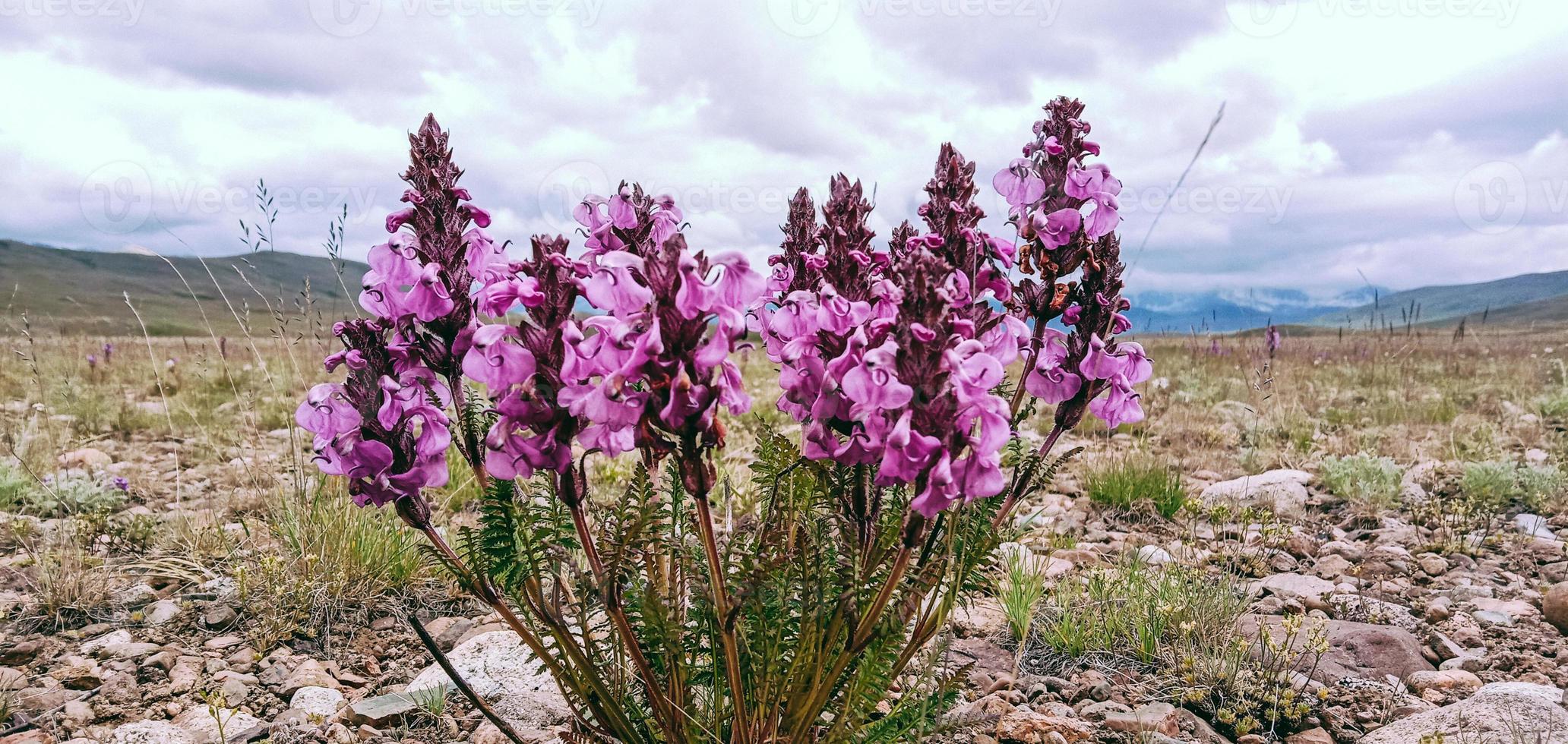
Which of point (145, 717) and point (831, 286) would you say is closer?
point (831, 286)

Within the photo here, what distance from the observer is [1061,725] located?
2992 millimetres

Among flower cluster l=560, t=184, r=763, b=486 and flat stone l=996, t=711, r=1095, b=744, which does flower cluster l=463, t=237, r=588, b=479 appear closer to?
flower cluster l=560, t=184, r=763, b=486

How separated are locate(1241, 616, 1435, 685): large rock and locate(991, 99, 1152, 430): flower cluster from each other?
6.38 ft

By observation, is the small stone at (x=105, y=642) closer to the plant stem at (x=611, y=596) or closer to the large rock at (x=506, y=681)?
the large rock at (x=506, y=681)

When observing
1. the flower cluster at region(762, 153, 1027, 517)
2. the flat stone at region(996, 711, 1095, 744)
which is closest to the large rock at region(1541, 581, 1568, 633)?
the flat stone at region(996, 711, 1095, 744)

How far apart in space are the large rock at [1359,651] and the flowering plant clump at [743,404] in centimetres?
214

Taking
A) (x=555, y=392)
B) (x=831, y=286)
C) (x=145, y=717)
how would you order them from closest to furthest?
(x=555, y=392) → (x=831, y=286) → (x=145, y=717)

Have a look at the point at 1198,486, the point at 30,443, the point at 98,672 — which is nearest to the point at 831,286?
the point at 98,672

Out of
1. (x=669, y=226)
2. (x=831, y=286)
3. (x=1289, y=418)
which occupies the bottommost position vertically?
(x=1289, y=418)

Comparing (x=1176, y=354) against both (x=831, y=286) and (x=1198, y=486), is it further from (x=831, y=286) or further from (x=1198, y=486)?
(x=831, y=286)

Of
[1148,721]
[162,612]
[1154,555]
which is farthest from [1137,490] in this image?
[162,612]

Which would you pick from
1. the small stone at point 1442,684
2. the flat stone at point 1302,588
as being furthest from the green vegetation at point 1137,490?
the small stone at point 1442,684

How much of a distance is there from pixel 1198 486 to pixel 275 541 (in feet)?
21.8

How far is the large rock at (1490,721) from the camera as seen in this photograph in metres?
2.88
